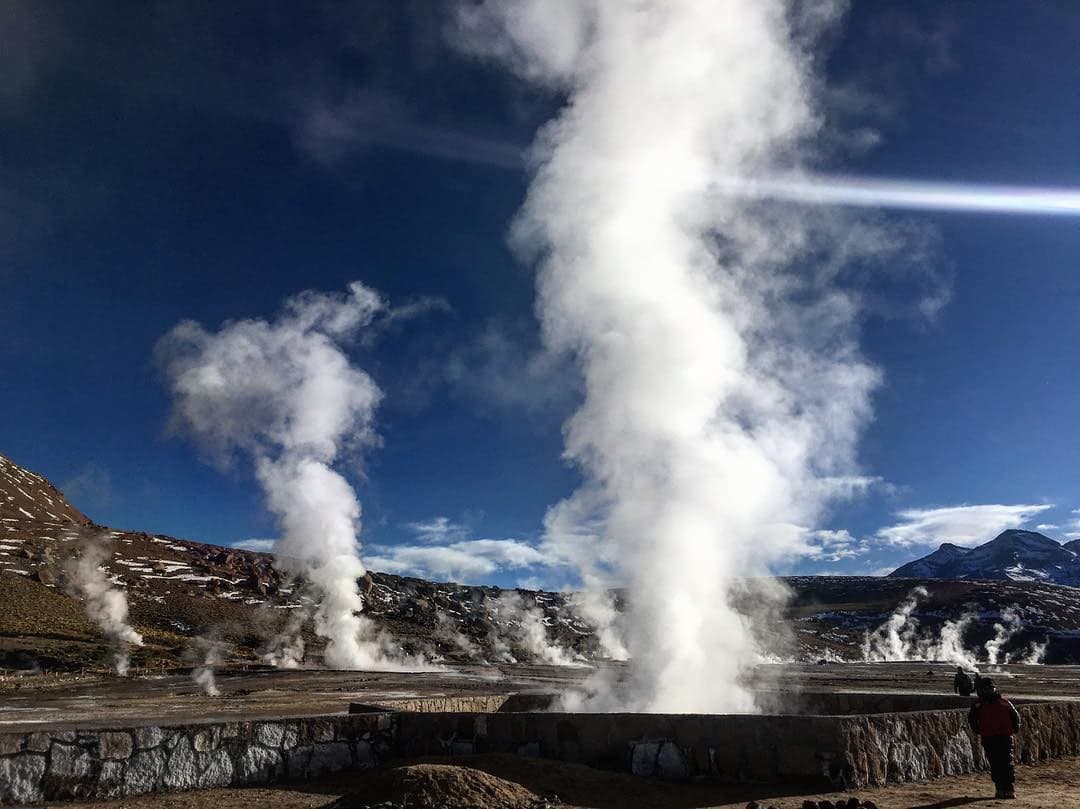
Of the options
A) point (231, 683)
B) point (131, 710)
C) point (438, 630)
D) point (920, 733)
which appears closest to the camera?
point (920, 733)

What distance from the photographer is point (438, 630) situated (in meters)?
87.0

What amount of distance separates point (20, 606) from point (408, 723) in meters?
71.0

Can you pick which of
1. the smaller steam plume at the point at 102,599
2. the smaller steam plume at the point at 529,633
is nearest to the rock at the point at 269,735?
the smaller steam plume at the point at 102,599

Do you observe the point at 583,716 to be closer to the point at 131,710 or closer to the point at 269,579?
the point at 131,710

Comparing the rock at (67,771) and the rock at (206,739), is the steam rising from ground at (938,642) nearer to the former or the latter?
the rock at (206,739)

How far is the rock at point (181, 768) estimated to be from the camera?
27.8 feet

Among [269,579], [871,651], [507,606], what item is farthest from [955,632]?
[269,579]

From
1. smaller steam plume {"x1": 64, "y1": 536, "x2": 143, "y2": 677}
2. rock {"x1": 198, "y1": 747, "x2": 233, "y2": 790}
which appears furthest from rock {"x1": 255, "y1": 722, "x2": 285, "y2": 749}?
smaller steam plume {"x1": 64, "y1": 536, "x2": 143, "y2": 677}

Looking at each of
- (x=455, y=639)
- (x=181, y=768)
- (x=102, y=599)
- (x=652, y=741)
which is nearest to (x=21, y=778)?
(x=181, y=768)

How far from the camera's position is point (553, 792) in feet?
25.2

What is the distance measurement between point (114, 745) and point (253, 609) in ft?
267

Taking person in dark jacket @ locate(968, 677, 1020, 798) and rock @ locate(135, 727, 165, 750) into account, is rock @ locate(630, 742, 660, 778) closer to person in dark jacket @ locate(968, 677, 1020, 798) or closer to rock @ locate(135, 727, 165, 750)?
person in dark jacket @ locate(968, 677, 1020, 798)

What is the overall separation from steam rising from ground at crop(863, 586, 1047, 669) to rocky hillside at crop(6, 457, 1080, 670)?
1.78m

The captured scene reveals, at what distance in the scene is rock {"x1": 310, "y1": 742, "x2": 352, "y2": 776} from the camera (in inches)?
362
